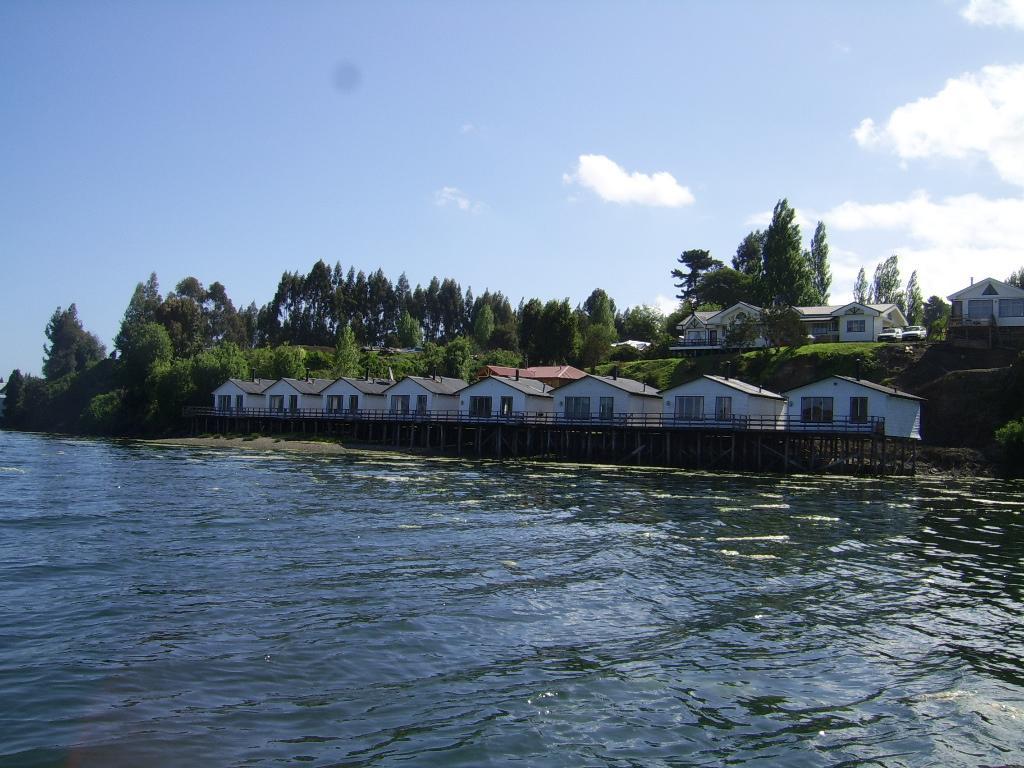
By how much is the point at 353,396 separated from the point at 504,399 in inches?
770

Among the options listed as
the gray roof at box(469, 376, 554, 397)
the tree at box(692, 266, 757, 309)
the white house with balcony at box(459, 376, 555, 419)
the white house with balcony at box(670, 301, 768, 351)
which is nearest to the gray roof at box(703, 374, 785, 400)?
the white house with balcony at box(459, 376, 555, 419)

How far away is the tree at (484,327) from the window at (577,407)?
7613cm

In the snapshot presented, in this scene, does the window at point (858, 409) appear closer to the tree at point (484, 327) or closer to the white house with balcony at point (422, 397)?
the white house with balcony at point (422, 397)

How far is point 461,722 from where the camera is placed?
10.4 m

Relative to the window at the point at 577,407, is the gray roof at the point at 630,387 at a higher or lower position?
higher

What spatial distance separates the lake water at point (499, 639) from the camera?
9992 millimetres

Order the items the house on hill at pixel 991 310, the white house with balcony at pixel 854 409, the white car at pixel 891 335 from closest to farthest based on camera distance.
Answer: the white house with balcony at pixel 854 409 < the house on hill at pixel 991 310 < the white car at pixel 891 335

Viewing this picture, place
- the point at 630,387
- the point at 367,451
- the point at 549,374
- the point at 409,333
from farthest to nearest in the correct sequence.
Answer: the point at 409,333
the point at 549,374
the point at 367,451
the point at 630,387

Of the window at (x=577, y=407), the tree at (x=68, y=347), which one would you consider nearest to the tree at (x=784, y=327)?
the window at (x=577, y=407)

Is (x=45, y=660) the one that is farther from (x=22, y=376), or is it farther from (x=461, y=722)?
(x=22, y=376)

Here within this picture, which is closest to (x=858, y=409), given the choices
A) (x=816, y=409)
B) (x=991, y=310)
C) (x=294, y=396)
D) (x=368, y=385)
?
(x=816, y=409)

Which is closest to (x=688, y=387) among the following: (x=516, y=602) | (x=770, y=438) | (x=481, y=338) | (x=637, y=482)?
(x=770, y=438)

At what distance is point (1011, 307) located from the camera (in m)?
69.9

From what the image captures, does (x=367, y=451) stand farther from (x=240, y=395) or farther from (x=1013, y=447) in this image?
(x=1013, y=447)
